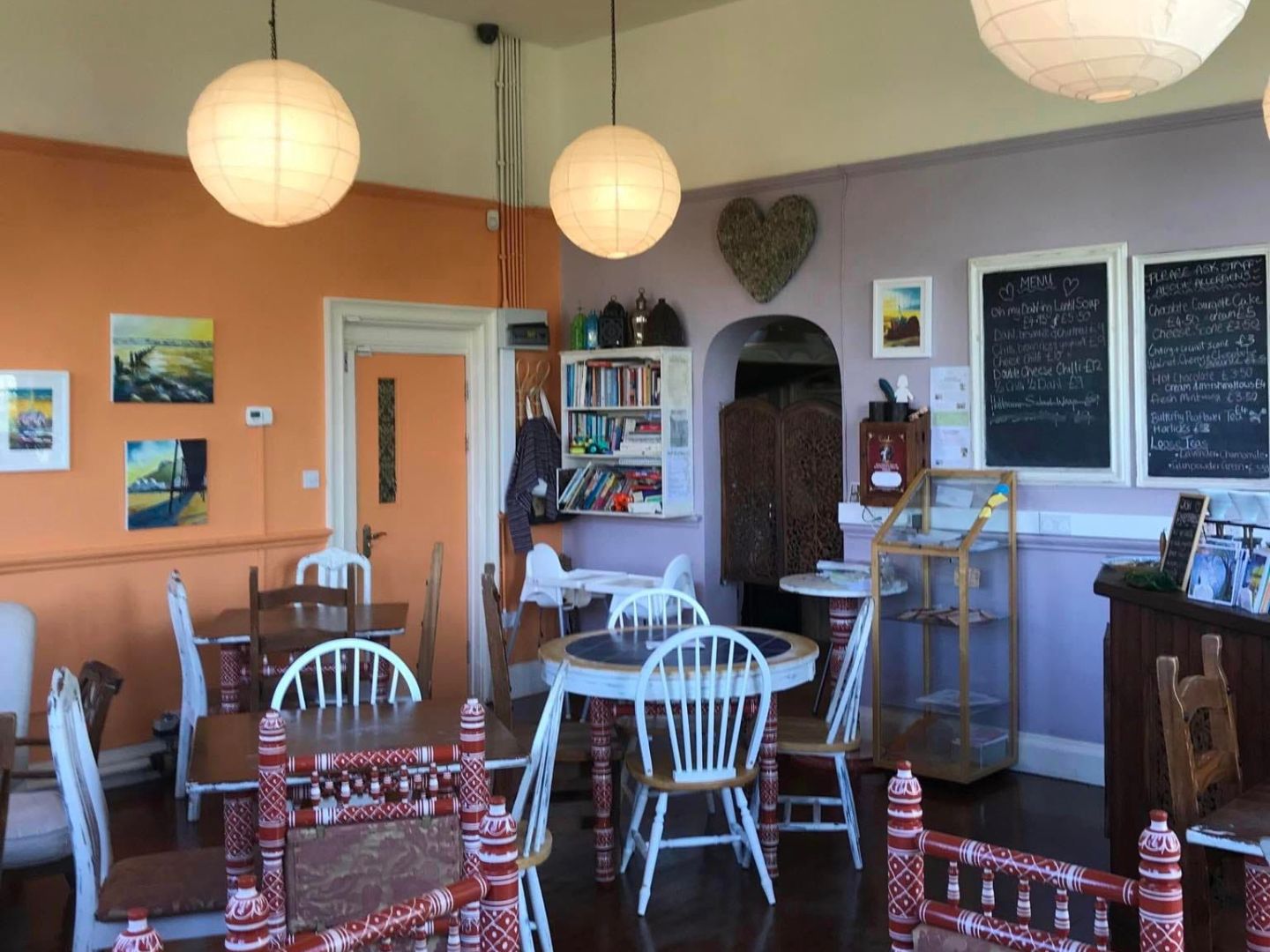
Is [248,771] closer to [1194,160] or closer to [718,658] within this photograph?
[718,658]

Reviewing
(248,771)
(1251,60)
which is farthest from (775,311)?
(248,771)

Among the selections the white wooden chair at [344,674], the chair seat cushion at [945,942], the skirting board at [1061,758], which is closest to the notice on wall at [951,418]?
the skirting board at [1061,758]

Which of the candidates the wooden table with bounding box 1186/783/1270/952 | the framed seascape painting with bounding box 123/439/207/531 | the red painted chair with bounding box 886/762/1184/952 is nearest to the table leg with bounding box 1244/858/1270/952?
the wooden table with bounding box 1186/783/1270/952

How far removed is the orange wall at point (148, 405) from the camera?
18.0 feet

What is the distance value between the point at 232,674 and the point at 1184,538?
12.5ft

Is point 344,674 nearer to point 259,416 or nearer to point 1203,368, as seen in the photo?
point 259,416

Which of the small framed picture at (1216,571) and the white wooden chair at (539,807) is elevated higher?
the small framed picture at (1216,571)

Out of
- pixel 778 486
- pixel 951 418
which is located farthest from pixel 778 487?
pixel 951 418

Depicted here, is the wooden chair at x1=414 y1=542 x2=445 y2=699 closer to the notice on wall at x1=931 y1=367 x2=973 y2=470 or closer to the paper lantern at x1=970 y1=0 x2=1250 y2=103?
the notice on wall at x1=931 y1=367 x2=973 y2=470

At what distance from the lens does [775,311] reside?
6.61m

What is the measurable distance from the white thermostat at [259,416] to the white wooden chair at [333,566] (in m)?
0.72

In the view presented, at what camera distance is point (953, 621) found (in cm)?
561

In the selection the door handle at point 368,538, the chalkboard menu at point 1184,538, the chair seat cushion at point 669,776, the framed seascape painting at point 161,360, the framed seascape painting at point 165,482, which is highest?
the framed seascape painting at point 161,360

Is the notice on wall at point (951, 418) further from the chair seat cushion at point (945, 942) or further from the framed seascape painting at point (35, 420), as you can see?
the chair seat cushion at point (945, 942)
